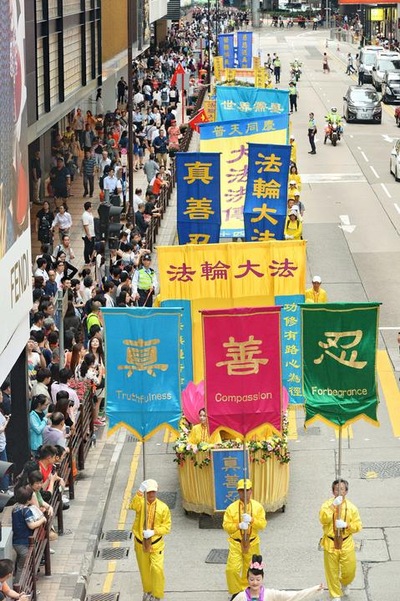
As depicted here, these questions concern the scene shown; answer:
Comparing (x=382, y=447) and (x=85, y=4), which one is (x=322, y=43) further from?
(x=382, y=447)

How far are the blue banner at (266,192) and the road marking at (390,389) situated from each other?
12.5 feet

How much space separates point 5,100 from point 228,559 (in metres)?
5.50

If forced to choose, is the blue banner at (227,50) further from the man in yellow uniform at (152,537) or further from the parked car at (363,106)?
the man in yellow uniform at (152,537)

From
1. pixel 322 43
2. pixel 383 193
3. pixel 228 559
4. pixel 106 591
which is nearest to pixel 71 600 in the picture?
pixel 106 591

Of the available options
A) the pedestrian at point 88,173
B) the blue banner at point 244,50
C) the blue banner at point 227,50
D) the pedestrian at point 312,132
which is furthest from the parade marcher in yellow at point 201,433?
the blue banner at point 227,50

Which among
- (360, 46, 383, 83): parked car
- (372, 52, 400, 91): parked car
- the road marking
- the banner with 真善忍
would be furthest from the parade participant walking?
(360, 46, 383, 83): parked car

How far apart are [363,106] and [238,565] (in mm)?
45500

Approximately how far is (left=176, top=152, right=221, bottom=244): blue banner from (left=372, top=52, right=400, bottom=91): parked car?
4457 cm

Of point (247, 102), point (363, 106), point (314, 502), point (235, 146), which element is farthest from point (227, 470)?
point (363, 106)

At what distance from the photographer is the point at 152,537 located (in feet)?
49.1

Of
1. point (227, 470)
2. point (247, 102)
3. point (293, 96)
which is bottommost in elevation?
point (293, 96)

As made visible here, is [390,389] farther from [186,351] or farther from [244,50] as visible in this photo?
[244,50]

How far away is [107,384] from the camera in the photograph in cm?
1614

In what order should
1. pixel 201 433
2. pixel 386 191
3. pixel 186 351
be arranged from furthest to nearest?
pixel 386 191
pixel 186 351
pixel 201 433
